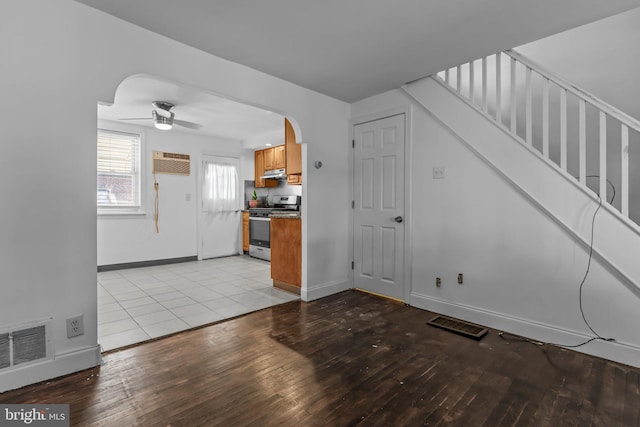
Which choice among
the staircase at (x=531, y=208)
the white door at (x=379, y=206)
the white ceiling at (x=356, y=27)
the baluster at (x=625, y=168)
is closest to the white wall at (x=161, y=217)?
the white ceiling at (x=356, y=27)

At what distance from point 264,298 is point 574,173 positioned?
3.48 meters

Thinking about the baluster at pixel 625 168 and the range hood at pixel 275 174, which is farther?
the range hood at pixel 275 174

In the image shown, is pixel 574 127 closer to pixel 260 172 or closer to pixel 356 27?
Result: pixel 356 27

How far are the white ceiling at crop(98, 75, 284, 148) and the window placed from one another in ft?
1.11

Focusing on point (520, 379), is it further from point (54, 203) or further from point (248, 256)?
point (248, 256)

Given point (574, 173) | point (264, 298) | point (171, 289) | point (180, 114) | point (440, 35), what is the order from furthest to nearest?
point (180, 114) < point (171, 289) < point (264, 298) < point (574, 173) < point (440, 35)

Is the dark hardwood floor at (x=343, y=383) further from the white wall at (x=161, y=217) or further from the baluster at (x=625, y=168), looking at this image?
the white wall at (x=161, y=217)

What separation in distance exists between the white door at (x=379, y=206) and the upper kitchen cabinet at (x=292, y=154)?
0.75 m

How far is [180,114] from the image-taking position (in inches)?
185

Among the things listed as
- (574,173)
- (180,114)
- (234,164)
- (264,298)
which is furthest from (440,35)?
(234,164)

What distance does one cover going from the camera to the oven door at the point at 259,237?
19.6 ft

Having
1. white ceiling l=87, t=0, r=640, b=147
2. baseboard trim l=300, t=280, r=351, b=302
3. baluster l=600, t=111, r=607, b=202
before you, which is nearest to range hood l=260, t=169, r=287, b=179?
baseboard trim l=300, t=280, r=351, b=302

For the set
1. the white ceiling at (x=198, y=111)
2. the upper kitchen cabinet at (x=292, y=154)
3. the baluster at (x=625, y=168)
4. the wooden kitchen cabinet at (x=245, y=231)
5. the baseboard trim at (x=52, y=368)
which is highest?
the white ceiling at (x=198, y=111)

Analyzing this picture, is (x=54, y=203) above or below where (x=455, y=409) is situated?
above
